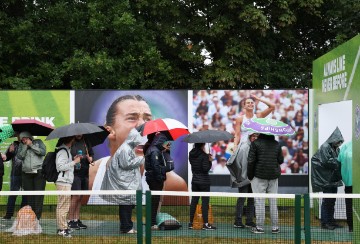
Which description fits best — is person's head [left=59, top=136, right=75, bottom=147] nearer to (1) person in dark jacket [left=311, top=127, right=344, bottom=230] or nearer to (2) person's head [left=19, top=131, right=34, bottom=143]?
(2) person's head [left=19, top=131, right=34, bottom=143]

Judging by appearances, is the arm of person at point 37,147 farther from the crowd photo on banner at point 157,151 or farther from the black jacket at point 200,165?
the black jacket at point 200,165

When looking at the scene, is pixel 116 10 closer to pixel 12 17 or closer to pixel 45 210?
pixel 12 17

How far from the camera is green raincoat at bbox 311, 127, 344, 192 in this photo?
1209 centimetres

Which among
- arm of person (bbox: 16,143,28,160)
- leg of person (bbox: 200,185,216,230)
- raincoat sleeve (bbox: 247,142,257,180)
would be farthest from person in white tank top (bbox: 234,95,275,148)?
arm of person (bbox: 16,143,28,160)

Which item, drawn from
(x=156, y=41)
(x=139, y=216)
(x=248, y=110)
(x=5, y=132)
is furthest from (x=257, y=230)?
(x=156, y=41)

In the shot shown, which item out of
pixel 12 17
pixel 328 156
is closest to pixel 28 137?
pixel 328 156

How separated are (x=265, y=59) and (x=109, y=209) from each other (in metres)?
15.9

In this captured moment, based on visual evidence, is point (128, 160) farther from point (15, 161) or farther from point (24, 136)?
point (15, 161)

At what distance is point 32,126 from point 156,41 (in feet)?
42.0

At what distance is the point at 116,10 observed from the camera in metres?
23.0

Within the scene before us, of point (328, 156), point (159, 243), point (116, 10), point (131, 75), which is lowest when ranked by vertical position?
point (159, 243)

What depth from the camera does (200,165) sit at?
11.8 meters

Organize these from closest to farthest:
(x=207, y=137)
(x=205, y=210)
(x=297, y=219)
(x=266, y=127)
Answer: (x=297, y=219), (x=205, y=210), (x=266, y=127), (x=207, y=137)

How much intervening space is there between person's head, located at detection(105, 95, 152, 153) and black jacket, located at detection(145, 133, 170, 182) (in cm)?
318
